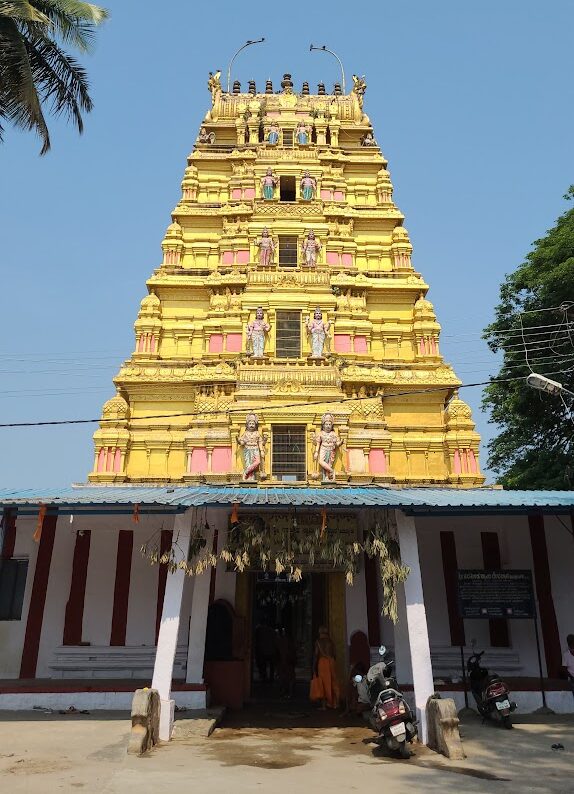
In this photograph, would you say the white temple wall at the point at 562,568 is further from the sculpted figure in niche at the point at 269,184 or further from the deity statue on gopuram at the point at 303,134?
the deity statue on gopuram at the point at 303,134

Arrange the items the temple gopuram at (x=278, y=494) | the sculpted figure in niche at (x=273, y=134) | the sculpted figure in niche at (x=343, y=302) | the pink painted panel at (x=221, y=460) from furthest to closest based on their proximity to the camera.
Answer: the sculpted figure in niche at (x=273, y=134) → the sculpted figure in niche at (x=343, y=302) → the pink painted panel at (x=221, y=460) → the temple gopuram at (x=278, y=494)

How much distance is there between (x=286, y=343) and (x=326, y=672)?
11785 mm

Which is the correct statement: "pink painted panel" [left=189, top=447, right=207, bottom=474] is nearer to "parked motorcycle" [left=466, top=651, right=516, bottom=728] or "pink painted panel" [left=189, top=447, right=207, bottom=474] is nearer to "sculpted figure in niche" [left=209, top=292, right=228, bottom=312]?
"sculpted figure in niche" [left=209, top=292, right=228, bottom=312]

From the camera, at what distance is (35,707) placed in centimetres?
1189

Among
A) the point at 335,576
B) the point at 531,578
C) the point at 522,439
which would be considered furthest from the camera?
the point at 522,439

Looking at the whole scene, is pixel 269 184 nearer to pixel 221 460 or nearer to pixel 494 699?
pixel 221 460

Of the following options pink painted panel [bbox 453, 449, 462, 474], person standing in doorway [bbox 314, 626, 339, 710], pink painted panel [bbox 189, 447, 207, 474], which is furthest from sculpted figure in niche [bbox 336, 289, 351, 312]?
person standing in doorway [bbox 314, 626, 339, 710]

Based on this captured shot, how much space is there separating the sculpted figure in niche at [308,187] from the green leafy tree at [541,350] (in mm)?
9771

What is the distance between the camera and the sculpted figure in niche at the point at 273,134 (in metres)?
28.0

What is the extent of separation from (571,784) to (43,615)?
10.8m

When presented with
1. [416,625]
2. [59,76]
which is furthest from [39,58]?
[416,625]

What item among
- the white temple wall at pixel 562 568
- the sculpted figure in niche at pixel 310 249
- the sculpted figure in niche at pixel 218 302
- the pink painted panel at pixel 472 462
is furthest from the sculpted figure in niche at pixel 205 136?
the white temple wall at pixel 562 568

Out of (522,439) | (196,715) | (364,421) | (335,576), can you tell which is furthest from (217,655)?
(522,439)

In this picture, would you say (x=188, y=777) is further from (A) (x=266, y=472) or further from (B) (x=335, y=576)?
(A) (x=266, y=472)
